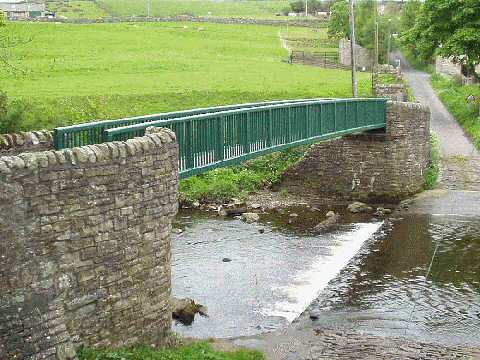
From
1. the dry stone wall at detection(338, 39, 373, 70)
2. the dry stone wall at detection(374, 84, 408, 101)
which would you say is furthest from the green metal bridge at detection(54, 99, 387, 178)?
the dry stone wall at detection(338, 39, 373, 70)

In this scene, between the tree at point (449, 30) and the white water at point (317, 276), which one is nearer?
the white water at point (317, 276)

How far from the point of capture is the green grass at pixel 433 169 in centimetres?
3134

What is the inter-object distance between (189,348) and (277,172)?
62.2ft

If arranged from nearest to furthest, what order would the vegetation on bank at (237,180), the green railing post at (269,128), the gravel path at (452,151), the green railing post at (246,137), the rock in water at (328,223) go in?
the green railing post at (246,137), the green railing post at (269,128), the rock in water at (328,223), the vegetation on bank at (237,180), the gravel path at (452,151)

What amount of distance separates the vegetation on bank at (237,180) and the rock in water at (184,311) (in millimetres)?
11528

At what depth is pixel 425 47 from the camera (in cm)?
4488

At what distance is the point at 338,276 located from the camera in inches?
746

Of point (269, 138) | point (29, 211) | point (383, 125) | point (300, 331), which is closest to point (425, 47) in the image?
point (383, 125)

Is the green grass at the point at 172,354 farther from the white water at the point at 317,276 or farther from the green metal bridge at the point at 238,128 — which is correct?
the green metal bridge at the point at 238,128

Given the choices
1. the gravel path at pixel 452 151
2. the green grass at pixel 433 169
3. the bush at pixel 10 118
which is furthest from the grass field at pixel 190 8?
the bush at pixel 10 118

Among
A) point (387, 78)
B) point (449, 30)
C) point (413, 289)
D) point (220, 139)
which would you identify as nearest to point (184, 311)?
point (220, 139)

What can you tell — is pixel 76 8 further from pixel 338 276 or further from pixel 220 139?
pixel 338 276

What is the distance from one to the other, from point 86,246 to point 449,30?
36.1 metres

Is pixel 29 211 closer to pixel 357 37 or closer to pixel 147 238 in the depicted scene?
pixel 147 238
